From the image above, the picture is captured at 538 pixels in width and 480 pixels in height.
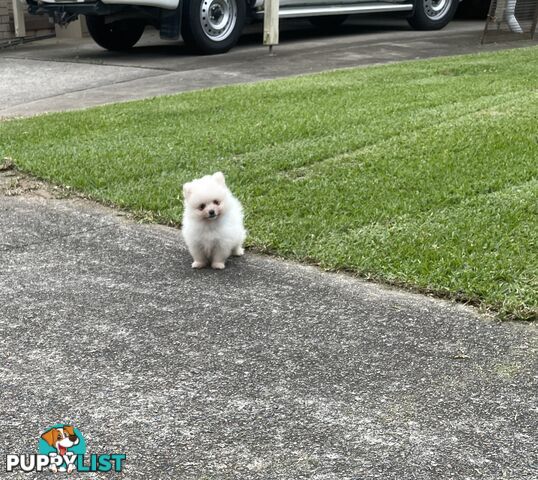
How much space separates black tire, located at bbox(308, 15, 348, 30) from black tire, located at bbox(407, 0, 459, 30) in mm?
1275

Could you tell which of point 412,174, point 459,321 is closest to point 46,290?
point 459,321

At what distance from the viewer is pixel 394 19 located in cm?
1692

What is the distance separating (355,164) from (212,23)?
21.8ft

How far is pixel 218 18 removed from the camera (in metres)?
12.3

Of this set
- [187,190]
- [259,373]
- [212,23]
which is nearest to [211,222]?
[187,190]

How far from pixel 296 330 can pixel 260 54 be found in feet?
31.0

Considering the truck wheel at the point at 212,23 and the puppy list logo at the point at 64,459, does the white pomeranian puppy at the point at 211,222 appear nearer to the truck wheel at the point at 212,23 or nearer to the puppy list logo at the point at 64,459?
the puppy list logo at the point at 64,459

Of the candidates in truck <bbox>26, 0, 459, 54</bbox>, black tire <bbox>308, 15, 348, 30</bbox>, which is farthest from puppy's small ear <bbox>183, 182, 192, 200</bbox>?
black tire <bbox>308, 15, 348, 30</bbox>

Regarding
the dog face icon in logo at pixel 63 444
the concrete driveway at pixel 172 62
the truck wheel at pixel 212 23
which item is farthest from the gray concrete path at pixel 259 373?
the truck wheel at pixel 212 23

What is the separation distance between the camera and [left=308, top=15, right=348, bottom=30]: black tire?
15.8 metres

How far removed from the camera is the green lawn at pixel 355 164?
178 inches

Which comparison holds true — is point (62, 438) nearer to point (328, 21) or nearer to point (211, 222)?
point (211, 222)

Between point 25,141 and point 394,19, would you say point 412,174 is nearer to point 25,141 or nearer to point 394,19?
point 25,141

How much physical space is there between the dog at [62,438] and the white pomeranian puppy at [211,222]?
168 centimetres
